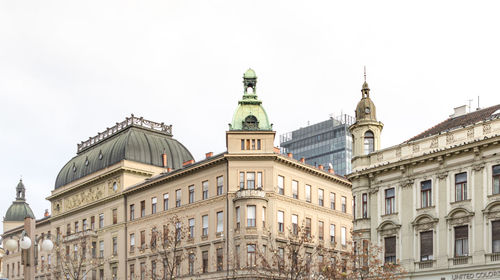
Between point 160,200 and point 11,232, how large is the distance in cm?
5078

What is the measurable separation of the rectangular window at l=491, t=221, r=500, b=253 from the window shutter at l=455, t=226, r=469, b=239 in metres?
1.92

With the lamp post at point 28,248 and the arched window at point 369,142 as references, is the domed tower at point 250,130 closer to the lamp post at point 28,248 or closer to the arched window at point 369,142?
the arched window at point 369,142

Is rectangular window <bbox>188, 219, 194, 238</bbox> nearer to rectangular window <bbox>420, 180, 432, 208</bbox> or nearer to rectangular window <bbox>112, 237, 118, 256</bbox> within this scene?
rectangular window <bbox>112, 237, 118, 256</bbox>

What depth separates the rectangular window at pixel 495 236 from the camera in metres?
50.8

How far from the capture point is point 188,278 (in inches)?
3209

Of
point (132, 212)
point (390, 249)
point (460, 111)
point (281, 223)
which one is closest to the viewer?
point (390, 249)

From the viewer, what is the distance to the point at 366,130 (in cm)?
6184

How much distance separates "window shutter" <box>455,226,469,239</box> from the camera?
52781mm

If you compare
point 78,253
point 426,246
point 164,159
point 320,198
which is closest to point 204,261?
point 320,198

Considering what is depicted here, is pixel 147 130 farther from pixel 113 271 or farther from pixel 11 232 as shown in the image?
pixel 11 232

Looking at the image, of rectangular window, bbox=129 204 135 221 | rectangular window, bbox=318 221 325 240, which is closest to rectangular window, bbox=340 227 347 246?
rectangular window, bbox=318 221 325 240

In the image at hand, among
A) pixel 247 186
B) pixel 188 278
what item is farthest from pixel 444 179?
pixel 188 278

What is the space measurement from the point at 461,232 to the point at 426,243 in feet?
9.55

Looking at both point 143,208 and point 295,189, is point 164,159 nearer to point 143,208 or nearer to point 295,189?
point 143,208
